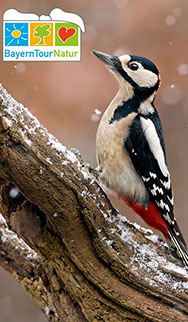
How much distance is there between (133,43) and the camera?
13.9 feet

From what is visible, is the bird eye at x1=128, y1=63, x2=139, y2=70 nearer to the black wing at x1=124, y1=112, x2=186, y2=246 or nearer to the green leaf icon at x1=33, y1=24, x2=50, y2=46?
the black wing at x1=124, y1=112, x2=186, y2=246

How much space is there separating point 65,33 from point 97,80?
172cm

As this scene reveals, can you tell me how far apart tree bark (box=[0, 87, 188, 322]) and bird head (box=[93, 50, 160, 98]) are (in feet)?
1.64

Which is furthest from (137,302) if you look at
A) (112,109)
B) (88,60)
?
(88,60)

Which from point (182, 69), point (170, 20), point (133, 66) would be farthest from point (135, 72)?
point (170, 20)

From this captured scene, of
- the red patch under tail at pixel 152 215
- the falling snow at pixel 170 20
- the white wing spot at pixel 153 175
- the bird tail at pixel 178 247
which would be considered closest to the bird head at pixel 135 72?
the white wing spot at pixel 153 175

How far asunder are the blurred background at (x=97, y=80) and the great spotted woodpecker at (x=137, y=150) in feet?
5.74

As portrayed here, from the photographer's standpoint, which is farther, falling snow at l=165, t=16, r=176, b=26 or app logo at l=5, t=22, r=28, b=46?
falling snow at l=165, t=16, r=176, b=26

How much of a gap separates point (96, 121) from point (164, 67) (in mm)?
734

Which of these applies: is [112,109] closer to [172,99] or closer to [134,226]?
[134,226]

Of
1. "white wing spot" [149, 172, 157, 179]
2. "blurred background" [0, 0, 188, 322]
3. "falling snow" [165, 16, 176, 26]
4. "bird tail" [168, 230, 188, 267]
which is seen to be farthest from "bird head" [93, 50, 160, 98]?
"falling snow" [165, 16, 176, 26]

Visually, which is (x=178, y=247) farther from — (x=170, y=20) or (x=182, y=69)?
(x=170, y=20)

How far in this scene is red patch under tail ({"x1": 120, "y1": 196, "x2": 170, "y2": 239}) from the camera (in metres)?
2.11

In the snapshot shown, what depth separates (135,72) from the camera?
7.01ft
